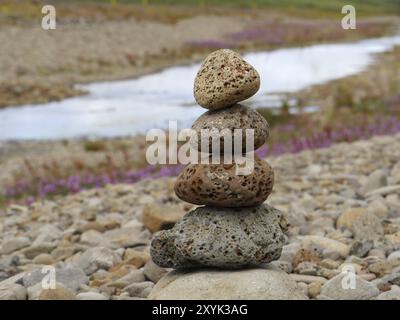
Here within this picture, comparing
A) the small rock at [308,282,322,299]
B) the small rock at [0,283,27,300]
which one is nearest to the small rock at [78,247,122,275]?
the small rock at [0,283,27,300]

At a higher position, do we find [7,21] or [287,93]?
[7,21]

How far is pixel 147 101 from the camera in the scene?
29.3 m

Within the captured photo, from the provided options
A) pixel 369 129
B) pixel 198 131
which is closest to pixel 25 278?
pixel 198 131

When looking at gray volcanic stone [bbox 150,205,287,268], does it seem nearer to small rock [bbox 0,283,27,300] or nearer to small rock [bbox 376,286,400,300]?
small rock [bbox 376,286,400,300]

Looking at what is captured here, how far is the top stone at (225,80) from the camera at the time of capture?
19.0ft

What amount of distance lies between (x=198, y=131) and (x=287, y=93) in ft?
84.1

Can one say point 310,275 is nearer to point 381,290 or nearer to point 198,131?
point 381,290

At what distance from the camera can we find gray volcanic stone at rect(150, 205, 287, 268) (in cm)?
568

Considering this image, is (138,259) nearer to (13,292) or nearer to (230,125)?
(13,292)

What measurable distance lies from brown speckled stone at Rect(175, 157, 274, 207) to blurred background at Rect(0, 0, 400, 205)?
325 inches

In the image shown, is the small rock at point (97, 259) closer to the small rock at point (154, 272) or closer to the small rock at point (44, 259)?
the small rock at point (44, 259)

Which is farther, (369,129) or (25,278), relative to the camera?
(369,129)

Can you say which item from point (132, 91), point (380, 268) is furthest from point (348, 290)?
point (132, 91)

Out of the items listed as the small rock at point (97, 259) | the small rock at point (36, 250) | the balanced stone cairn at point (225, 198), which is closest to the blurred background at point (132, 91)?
the small rock at point (36, 250)
